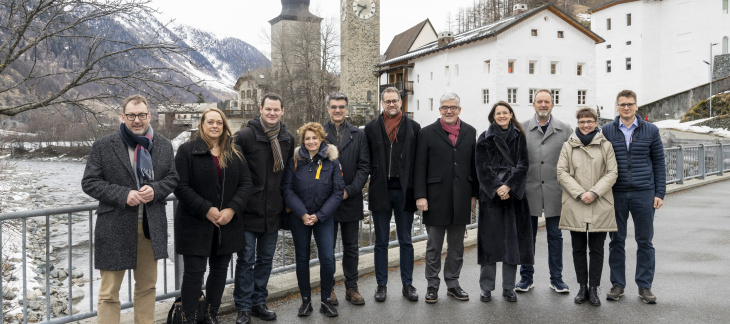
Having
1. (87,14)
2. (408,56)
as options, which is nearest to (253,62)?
(408,56)

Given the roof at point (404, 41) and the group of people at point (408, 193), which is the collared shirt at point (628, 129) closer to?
the group of people at point (408, 193)

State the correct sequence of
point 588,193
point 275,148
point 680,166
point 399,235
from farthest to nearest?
point 680,166 → point 399,235 → point 588,193 → point 275,148

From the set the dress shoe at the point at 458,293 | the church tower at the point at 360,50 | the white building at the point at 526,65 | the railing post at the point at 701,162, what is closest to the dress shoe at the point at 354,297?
the dress shoe at the point at 458,293

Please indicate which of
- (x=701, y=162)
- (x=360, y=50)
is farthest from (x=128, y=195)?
(x=360, y=50)

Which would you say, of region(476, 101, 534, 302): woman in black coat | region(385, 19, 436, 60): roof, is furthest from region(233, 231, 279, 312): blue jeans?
region(385, 19, 436, 60): roof

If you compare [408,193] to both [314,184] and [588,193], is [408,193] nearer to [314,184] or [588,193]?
[314,184]

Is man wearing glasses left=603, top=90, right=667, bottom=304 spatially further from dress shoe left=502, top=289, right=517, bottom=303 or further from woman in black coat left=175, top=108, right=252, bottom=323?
woman in black coat left=175, top=108, right=252, bottom=323

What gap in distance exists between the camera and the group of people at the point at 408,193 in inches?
174

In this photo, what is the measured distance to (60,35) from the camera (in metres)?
8.88

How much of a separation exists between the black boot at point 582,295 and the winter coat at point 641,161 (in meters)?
1.03

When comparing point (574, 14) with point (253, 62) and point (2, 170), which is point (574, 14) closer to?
point (253, 62)

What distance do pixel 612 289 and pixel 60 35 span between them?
29.6 ft

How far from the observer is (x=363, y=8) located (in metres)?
52.8

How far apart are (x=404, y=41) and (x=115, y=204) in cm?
5420
